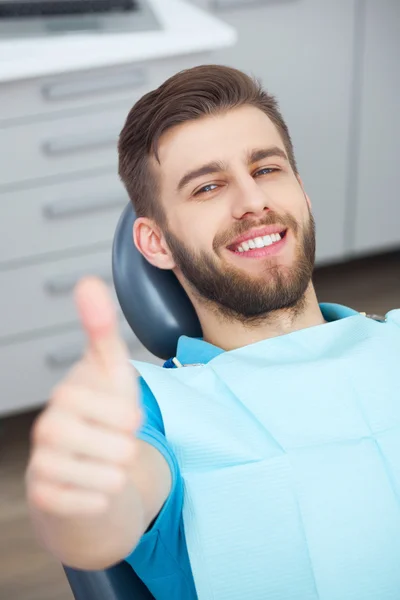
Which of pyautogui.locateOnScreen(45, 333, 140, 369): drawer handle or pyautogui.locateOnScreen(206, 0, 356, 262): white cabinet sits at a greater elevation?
pyautogui.locateOnScreen(206, 0, 356, 262): white cabinet

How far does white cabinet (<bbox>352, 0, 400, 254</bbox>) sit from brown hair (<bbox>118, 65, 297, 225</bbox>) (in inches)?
51.2

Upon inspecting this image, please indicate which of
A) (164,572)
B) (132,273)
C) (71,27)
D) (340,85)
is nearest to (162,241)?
(132,273)

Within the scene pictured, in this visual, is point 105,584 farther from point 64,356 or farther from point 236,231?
point 64,356

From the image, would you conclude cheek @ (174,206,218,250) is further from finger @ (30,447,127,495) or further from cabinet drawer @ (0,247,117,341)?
cabinet drawer @ (0,247,117,341)

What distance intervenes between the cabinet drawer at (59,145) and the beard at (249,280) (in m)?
0.84

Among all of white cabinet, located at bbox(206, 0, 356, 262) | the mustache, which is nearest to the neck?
the mustache

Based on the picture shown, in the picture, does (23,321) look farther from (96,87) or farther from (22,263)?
(96,87)

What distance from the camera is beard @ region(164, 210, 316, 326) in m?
1.22

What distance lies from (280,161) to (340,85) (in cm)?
135

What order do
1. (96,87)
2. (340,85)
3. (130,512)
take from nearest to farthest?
(130,512), (96,87), (340,85)

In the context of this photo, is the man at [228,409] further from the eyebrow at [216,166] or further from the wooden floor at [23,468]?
the wooden floor at [23,468]

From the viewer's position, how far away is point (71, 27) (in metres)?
2.05

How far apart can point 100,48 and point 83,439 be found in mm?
1498

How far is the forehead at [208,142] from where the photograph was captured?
4.12 ft
